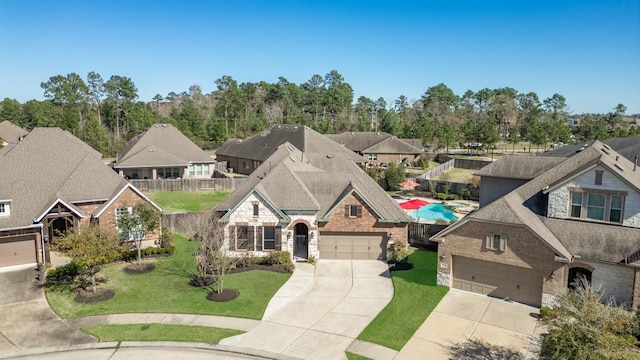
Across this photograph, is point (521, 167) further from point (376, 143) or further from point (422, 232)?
point (376, 143)

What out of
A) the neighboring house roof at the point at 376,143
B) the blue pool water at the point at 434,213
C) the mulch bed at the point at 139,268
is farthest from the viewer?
the neighboring house roof at the point at 376,143

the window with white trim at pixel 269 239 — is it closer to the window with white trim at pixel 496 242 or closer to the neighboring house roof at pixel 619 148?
the window with white trim at pixel 496 242

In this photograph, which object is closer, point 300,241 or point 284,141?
point 300,241

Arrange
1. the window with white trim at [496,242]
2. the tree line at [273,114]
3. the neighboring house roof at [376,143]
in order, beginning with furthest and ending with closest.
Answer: the tree line at [273,114] < the neighboring house roof at [376,143] < the window with white trim at [496,242]

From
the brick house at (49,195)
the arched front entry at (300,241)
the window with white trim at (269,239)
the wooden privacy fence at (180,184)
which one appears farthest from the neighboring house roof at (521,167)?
the wooden privacy fence at (180,184)

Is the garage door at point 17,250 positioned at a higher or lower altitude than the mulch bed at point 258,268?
higher

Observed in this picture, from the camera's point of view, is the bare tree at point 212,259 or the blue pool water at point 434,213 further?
the blue pool water at point 434,213

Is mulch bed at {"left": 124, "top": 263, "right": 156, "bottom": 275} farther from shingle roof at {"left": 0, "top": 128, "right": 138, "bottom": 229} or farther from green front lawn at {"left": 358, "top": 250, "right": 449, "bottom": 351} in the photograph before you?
green front lawn at {"left": 358, "top": 250, "right": 449, "bottom": 351}

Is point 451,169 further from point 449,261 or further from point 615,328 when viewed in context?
point 615,328

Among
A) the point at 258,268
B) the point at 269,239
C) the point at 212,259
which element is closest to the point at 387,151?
the point at 269,239

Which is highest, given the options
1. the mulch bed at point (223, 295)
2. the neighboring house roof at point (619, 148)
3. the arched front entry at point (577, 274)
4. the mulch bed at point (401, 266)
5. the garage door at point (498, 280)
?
the neighboring house roof at point (619, 148)
